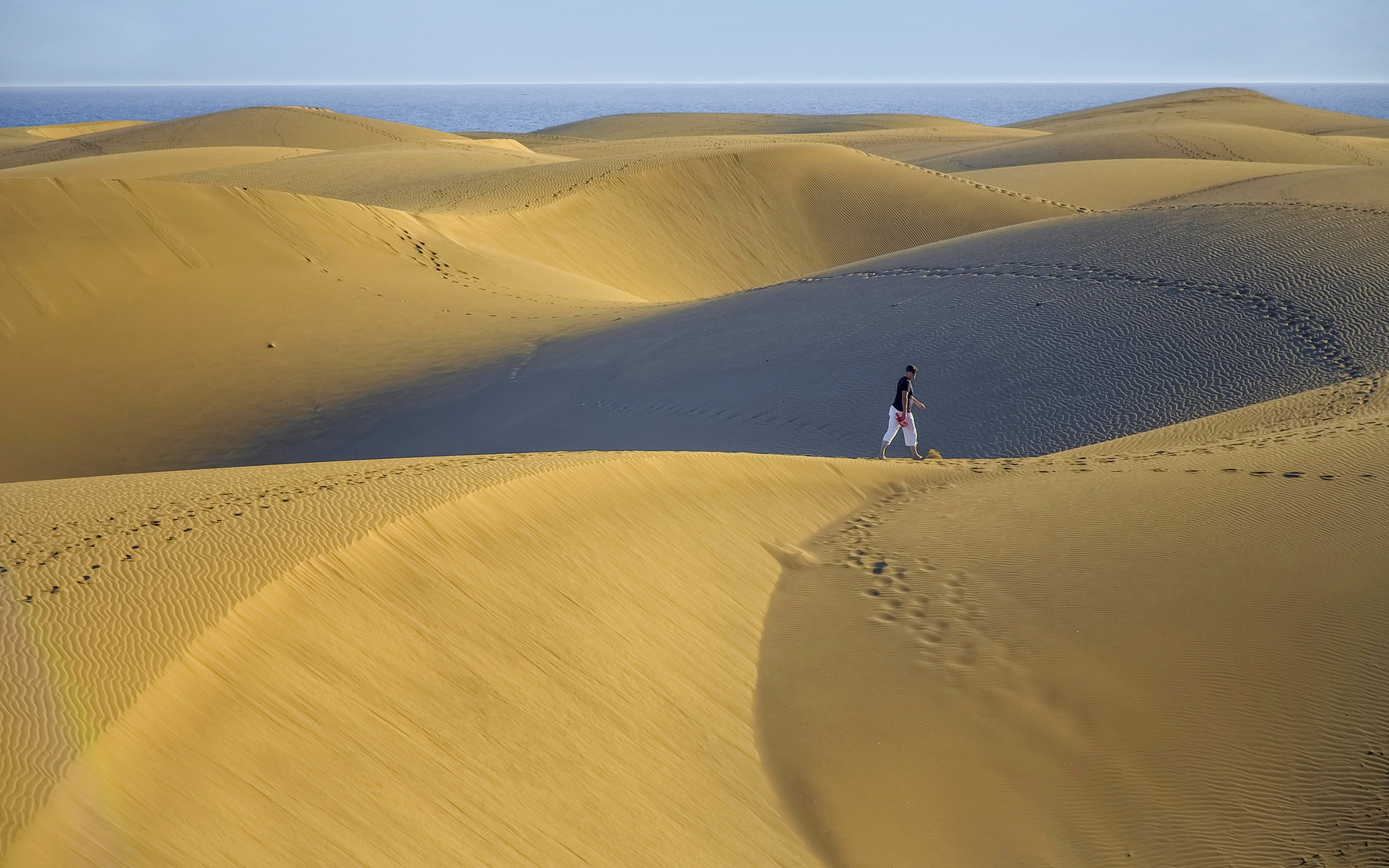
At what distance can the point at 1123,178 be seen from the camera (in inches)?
1209

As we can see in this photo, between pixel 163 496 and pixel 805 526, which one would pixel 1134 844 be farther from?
pixel 163 496

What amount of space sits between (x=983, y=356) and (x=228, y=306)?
36.7ft

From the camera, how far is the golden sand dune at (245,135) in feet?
164

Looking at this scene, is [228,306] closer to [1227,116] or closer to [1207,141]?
[1207,141]

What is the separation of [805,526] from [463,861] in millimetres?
4491

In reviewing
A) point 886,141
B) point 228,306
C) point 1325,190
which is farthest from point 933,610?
point 886,141

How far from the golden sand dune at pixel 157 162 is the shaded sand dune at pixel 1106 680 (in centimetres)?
3313

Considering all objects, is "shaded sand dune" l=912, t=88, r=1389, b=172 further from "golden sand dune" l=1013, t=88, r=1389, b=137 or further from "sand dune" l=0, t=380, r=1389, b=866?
"sand dune" l=0, t=380, r=1389, b=866

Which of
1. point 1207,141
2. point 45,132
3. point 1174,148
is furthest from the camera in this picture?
point 45,132

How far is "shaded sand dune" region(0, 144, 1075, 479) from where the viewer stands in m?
13.0

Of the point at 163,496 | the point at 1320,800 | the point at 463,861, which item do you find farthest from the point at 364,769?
the point at 1320,800

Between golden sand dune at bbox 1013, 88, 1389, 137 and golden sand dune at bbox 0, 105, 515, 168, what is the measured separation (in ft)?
119

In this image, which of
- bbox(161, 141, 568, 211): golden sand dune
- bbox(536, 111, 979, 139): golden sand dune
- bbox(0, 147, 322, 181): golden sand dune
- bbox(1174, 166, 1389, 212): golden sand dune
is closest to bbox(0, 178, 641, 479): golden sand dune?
bbox(161, 141, 568, 211): golden sand dune

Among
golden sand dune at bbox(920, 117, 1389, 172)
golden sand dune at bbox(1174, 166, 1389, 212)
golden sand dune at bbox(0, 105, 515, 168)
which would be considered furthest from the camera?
golden sand dune at bbox(0, 105, 515, 168)
